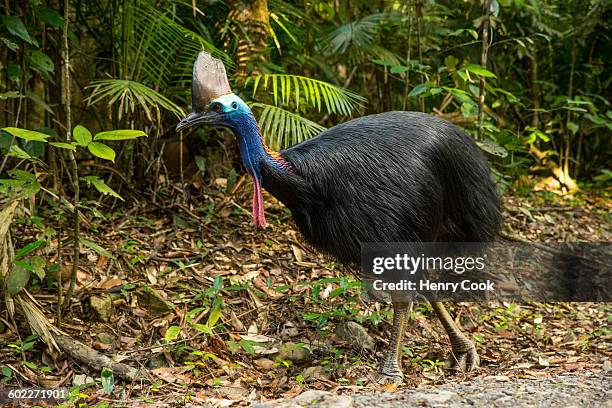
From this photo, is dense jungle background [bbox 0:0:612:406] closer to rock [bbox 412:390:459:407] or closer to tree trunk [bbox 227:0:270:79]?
tree trunk [bbox 227:0:270:79]

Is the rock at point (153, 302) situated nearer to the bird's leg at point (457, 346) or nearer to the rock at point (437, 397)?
the bird's leg at point (457, 346)

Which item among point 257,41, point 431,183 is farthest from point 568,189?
point 431,183

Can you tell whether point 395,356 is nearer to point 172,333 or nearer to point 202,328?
point 202,328

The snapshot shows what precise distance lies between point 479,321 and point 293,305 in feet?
3.52

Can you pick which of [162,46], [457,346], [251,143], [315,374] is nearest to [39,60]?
[162,46]

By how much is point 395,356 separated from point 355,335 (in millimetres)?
435

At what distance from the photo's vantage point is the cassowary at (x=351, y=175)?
Result: 3168 millimetres

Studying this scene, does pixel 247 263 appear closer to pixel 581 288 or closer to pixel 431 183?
pixel 431 183

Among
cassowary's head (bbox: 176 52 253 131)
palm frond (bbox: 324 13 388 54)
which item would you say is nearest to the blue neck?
cassowary's head (bbox: 176 52 253 131)

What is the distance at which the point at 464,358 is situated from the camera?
3.61 m

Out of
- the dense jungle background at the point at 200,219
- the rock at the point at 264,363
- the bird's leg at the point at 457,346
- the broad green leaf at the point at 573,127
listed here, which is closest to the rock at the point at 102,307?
the dense jungle background at the point at 200,219

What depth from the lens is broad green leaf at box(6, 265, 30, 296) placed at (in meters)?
3.22

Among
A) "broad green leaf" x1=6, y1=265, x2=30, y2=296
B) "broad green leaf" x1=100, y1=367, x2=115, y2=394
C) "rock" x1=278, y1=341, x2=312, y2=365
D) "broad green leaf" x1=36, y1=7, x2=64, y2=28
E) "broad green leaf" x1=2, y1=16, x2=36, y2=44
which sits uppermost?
"broad green leaf" x1=36, y1=7, x2=64, y2=28

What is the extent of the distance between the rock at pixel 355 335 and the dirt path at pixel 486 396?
0.72 metres
